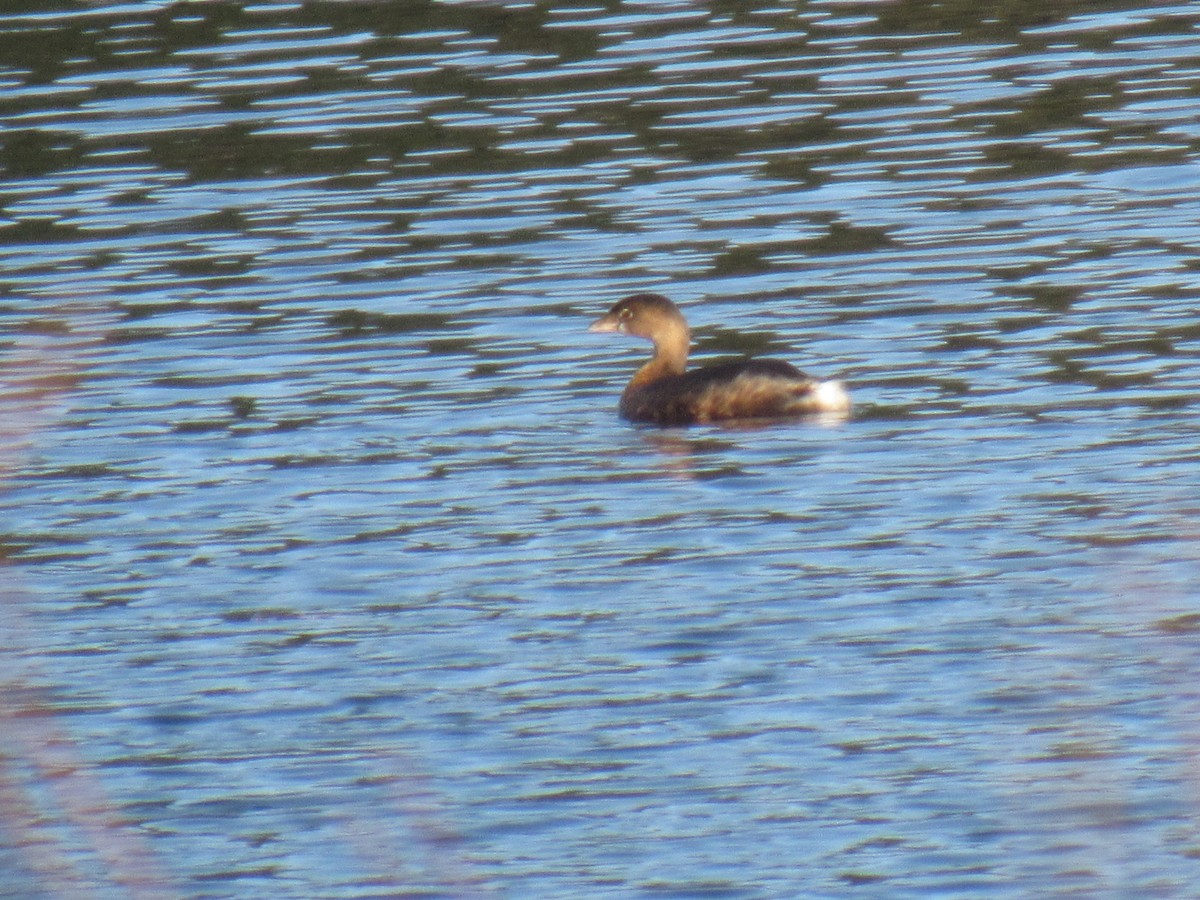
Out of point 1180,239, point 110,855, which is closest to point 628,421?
point 1180,239

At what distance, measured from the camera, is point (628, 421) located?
526 inches

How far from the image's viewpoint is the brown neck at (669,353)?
46.3 feet

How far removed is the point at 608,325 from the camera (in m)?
14.2

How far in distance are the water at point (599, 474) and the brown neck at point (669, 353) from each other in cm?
41

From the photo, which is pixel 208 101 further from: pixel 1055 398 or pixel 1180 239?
pixel 1055 398

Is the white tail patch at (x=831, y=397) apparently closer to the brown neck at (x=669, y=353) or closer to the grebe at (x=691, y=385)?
the grebe at (x=691, y=385)

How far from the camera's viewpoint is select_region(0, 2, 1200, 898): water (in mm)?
7516

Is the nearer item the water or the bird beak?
the water

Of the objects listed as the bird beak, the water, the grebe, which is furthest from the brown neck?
the water

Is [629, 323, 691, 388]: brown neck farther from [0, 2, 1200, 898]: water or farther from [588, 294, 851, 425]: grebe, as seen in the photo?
[0, 2, 1200, 898]: water

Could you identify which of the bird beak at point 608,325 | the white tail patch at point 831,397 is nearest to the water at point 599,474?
the white tail patch at point 831,397

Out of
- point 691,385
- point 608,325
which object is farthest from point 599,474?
point 608,325

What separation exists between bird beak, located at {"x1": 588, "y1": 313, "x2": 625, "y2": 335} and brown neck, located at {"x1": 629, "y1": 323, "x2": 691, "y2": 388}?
20 centimetres

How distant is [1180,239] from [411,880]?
9.34 m
